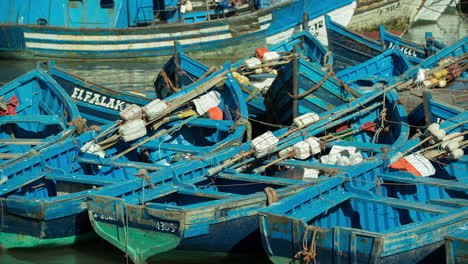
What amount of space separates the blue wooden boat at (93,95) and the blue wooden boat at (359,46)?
7.23 metres

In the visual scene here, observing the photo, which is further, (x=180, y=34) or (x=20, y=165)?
(x=180, y=34)

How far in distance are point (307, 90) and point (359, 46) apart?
630 centimetres

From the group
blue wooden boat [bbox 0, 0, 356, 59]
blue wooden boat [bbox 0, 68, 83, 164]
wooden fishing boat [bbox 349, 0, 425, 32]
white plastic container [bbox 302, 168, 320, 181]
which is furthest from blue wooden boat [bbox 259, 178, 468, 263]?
wooden fishing boat [bbox 349, 0, 425, 32]

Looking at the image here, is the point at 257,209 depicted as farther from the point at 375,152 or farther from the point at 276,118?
the point at 276,118

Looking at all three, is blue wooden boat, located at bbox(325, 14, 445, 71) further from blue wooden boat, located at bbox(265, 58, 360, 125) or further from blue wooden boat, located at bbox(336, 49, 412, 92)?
→ blue wooden boat, located at bbox(265, 58, 360, 125)

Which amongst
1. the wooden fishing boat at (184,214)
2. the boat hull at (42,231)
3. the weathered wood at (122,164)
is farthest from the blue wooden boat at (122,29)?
the boat hull at (42,231)

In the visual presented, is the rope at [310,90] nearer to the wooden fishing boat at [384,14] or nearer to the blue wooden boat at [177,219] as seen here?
the blue wooden boat at [177,219]

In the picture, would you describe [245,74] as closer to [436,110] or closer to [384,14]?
[436,110]

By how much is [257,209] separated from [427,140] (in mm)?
4175

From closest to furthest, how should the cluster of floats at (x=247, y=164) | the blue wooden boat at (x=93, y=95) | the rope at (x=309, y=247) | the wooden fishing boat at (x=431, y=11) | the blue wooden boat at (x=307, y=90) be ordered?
the rope at (x=309, y=247)
the cluster of floats at (x=247, y=164)
the blue wooden boat at (x=307, y=90)
the blue wooden boat at (x=93, y=95)
the wooden fishing boat at (x=431, y=11)

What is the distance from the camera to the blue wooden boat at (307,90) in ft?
47.7

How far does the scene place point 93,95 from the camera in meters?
15.6

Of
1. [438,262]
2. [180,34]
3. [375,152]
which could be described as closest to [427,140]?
[375,152]

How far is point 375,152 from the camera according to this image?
507 inches
